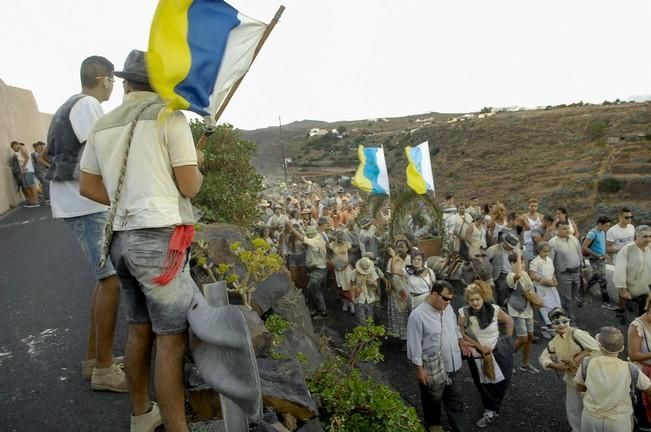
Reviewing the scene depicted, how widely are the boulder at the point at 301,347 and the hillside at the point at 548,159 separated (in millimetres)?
16529

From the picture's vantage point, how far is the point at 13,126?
44.0ft

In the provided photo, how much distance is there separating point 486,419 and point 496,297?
324 cm

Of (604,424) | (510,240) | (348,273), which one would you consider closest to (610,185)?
(510,240)

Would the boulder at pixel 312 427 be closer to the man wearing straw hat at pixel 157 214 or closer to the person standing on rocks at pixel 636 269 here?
the man wearing straw hat at pixel 157 214

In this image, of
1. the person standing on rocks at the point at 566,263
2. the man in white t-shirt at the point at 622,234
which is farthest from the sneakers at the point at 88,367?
the man in white t-shirt at the point at 622,234

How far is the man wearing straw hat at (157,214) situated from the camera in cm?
211

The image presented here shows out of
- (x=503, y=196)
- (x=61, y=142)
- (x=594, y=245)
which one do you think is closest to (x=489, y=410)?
(x=594, y=245)

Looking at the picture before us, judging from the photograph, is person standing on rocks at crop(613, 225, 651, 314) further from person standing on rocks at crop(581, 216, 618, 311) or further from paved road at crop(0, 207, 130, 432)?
paved road at crop(0, 207, 130, 432)

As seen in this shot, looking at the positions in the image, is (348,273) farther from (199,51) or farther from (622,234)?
(199,51)

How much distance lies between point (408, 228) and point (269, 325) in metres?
6.82

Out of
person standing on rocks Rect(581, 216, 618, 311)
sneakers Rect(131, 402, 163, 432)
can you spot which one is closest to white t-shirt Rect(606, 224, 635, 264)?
person standing on rocks Rect(581, 216, 618, 311)

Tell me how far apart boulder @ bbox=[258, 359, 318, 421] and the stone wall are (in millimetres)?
10422

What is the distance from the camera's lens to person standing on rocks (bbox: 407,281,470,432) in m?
5.35

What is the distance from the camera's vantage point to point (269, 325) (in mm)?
5008
